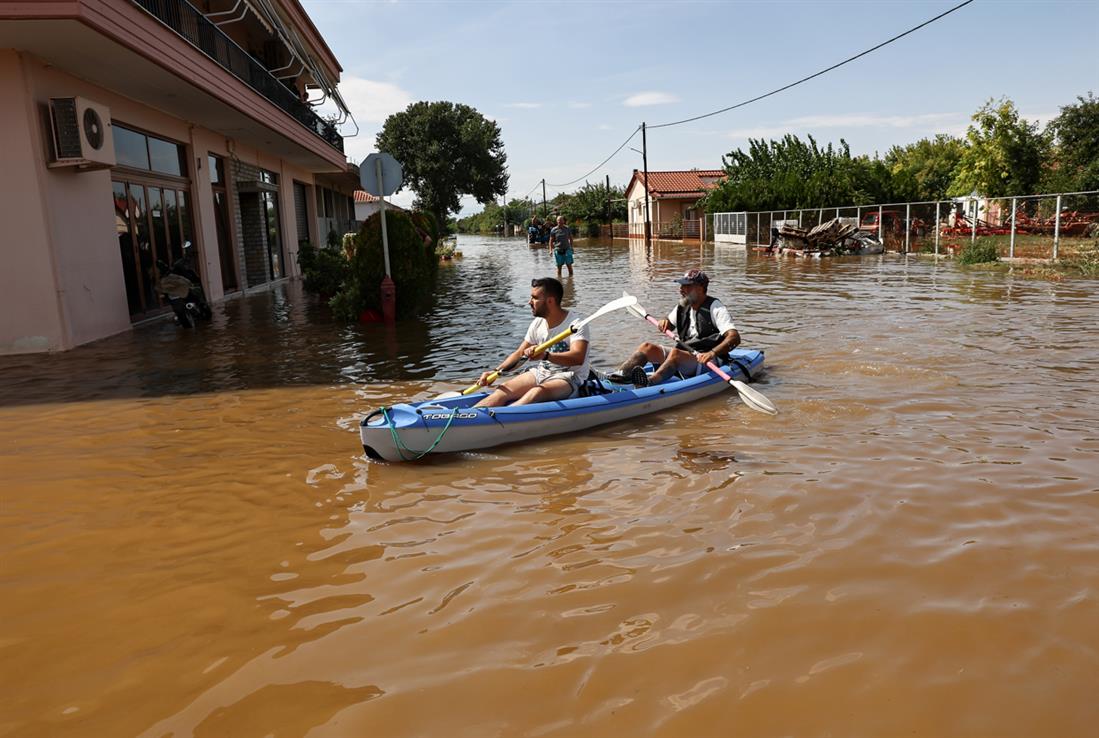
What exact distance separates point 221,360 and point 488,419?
206 inches

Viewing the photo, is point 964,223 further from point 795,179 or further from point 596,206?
point 596,206

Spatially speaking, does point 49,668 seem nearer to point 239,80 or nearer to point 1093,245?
point 239,80

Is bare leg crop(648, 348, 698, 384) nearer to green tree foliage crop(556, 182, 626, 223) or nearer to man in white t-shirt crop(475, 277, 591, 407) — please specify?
man in white t-shirt crop(475, 277, 591, 407)

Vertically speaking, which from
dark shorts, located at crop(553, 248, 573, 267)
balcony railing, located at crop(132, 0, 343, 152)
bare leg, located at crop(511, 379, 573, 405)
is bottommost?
bare leg, located at crop(511, 379, 573, 405)

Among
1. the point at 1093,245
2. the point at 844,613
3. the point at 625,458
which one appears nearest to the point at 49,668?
the point at 844,613

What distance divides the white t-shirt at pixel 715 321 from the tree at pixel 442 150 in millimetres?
44289

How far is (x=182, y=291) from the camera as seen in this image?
1203 cm

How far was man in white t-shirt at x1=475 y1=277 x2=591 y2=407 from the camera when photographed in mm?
6055

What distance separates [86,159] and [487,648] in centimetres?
937

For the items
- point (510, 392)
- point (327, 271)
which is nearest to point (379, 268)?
point (327, 271)

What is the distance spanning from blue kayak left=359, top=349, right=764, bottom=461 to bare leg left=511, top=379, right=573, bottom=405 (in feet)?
0.27

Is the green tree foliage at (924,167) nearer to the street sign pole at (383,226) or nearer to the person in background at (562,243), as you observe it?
the person in background at (562,243)

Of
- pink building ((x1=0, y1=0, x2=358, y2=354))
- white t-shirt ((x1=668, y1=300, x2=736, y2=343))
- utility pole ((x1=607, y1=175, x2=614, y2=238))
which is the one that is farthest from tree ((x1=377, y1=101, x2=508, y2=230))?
white t-shirt ((x1=668, y1=300, x2=736, y2=343))

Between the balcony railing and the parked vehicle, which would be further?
the parked vehicle
